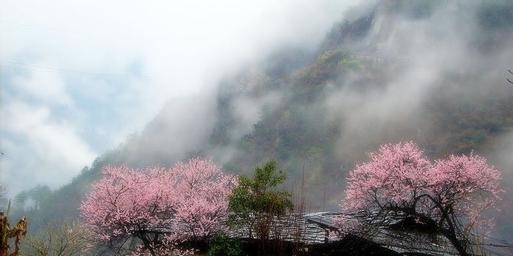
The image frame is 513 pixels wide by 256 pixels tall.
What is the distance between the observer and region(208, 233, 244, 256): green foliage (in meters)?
17.2

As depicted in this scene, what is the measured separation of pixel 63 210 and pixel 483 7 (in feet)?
387

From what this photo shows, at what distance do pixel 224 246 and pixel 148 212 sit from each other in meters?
4.60

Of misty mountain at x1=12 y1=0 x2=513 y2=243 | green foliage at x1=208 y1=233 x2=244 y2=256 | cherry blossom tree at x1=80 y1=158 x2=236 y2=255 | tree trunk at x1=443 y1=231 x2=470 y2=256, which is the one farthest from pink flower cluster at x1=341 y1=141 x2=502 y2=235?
misty mountain at x1=12 y1=0 x2=513 y2=243

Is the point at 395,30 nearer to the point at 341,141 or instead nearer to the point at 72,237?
the point at 341,141

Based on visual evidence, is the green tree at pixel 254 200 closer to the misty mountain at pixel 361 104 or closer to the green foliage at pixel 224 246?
the green foliage at pixel 224 246

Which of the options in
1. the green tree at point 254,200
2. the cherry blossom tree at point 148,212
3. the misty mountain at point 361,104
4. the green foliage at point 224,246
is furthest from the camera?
the misty mountain at point 361,104

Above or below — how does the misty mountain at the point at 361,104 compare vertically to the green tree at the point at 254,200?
above

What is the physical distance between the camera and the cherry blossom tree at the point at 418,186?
1677 centimetres

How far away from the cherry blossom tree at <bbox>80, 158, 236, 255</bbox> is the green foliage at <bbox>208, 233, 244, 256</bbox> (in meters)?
0.92

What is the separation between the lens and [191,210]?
60.8 feet

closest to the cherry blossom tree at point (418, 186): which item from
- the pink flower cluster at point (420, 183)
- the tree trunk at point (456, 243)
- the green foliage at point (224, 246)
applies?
the pink flower cluster at point (420, 183)

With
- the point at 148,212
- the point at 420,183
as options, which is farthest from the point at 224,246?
the point at 420,183

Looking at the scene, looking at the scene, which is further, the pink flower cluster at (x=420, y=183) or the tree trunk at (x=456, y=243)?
the pink flower cluster at (x=420, y=183)

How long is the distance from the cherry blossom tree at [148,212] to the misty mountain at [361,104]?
40072 millimetres
